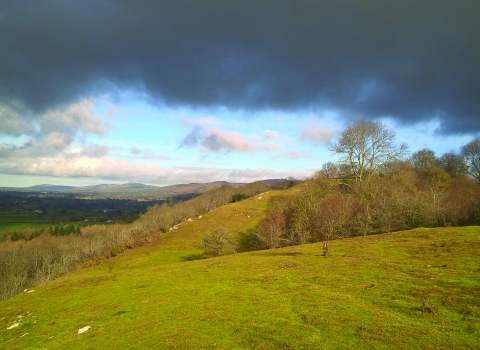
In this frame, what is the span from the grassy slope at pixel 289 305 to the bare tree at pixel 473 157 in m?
77.6

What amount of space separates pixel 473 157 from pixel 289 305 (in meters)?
105

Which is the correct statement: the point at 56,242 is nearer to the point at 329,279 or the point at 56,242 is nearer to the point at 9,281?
the point at 9,281

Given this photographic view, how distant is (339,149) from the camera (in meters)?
62.3

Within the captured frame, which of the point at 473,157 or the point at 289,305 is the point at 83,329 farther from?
the point at 473,157

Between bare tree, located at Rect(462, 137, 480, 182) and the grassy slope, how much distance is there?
255 ft

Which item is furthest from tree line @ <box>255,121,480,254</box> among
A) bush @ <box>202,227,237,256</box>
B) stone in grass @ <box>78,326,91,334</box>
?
stone in grass @ <box>78,326,91,334</box>

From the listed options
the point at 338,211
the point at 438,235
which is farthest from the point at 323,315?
the point at 338,211

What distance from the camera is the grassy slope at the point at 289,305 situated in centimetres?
1111

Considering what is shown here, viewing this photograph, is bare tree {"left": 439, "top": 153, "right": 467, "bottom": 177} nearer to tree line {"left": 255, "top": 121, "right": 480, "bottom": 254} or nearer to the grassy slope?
tree line {"left": 255, "top": 121, "right": 480, "bottom": 254}

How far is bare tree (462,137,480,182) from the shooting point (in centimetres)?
8669

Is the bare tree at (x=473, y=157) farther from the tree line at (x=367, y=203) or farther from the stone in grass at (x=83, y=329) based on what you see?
the stone in grass at (x=83, y=329)

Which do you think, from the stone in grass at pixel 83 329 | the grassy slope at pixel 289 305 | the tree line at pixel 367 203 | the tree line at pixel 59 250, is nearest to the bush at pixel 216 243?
the tree line at pixel 367 203

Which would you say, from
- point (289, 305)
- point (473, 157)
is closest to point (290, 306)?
point (289, 305)

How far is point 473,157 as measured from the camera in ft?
291
